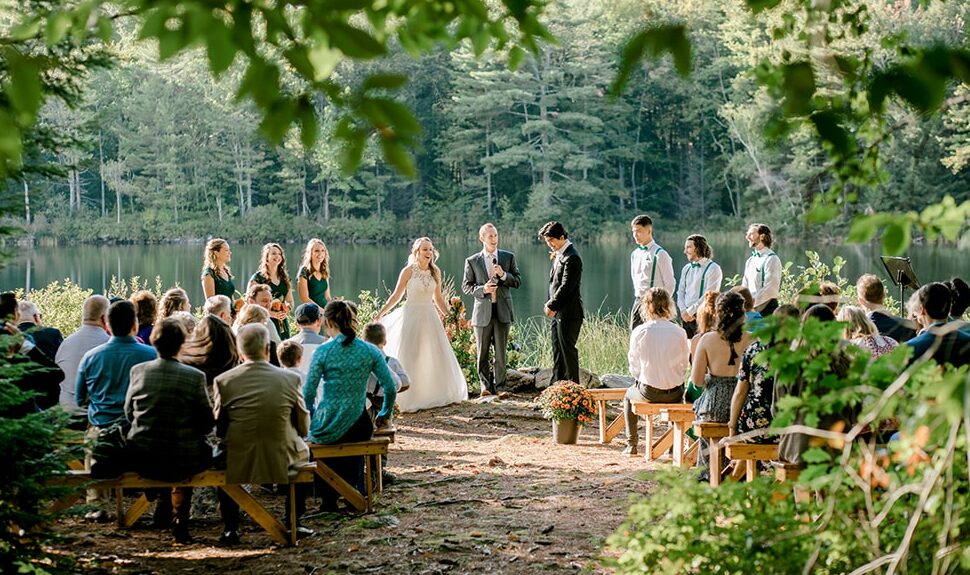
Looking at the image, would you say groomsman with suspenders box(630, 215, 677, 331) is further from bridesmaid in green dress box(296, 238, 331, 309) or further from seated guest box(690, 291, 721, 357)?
bridesmaid in green dress box(296, 238, 331, 309)

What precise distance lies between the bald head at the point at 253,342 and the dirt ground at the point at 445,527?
0.90m

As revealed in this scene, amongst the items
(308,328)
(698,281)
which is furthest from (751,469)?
(698,281)

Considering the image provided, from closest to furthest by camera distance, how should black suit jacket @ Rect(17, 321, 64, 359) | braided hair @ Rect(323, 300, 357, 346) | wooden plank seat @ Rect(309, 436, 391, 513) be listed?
wooden plank seat @ Rect(309, 436, 391, 513)
braided hair @ Rect(323, 300, 357, 346)
black suit jacket @ Rect(17, 321, 64, 359)

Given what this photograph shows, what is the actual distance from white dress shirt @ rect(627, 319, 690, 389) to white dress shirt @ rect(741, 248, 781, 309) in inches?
78.1

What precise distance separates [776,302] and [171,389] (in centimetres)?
516

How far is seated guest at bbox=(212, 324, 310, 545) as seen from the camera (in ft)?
16.7

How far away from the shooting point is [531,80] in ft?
178

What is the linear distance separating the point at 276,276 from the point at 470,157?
164 feet

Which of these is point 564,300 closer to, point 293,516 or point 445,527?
point 445,527

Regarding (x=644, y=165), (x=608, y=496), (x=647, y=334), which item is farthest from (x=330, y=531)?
(x=644, y=165)

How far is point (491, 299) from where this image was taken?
34.1 feet

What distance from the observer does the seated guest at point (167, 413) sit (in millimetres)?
4973

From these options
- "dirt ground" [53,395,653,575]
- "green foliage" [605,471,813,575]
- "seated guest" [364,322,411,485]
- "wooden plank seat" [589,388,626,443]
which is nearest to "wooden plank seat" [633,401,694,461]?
Answer: "dirt ground" [53,395,653,575]

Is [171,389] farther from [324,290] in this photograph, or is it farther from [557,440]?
[324,290]
